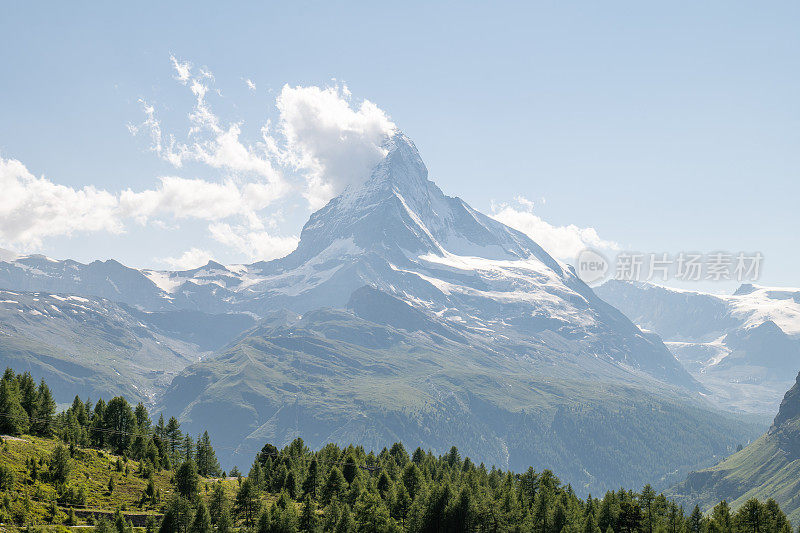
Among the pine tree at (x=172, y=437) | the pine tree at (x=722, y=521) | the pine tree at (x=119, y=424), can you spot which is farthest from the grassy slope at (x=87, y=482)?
the pine tree at (x=722, y=521)

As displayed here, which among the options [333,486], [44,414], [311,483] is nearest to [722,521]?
[333,486]

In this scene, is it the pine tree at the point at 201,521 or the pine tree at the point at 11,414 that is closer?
the pine tree at the point at 201,521

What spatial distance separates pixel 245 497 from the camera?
142m

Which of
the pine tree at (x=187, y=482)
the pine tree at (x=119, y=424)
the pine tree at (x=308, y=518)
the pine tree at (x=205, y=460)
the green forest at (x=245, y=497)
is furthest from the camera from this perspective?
the pine tree at (x=205, y=460)

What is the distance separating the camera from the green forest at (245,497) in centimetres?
12388

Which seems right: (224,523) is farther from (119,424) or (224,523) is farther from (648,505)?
(648,505)

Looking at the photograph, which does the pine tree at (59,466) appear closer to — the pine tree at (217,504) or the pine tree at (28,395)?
→ the pine tree at (28,395)

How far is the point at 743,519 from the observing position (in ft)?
460

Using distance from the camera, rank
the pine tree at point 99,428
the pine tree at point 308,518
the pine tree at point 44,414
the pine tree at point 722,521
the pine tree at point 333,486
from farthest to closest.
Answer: the pine tree at point 99,428 < the pine tree at point 333,486 < the pine tree at point 44,414 < the pine tree at point 308,518 < the pine tree at point 722,521

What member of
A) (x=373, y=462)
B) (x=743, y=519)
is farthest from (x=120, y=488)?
(x=743, y=519)

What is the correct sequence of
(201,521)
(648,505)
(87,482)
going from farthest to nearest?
(648,505) < (87,482) < (201,521)

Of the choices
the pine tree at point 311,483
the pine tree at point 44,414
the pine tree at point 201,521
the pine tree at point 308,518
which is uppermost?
the pine tree at point 44,414

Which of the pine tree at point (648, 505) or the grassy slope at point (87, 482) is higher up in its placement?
the pine tree at point (648, 505)

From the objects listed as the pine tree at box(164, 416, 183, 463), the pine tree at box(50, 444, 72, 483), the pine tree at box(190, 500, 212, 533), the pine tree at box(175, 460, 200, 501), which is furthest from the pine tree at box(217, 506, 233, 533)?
the pine tree at box(164, 416, 183, 463)
